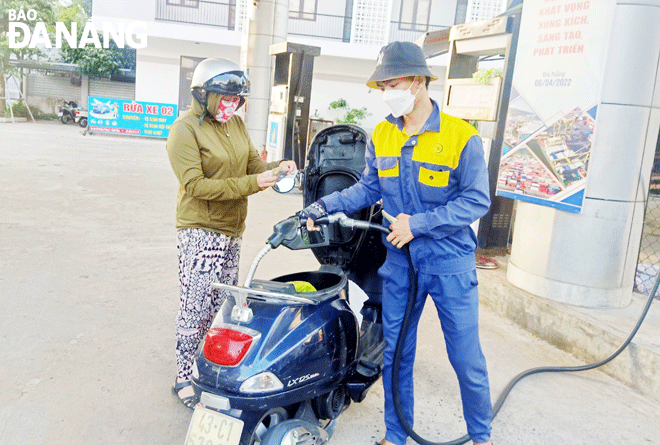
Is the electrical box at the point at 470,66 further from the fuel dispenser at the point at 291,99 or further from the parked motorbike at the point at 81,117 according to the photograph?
the parked motorbike at the point at 81,117

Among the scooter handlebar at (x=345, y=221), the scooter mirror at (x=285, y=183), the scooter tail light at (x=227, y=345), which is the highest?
the scooter mirror at (x=285, y=183)

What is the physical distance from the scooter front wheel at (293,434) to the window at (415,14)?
25.7 meters

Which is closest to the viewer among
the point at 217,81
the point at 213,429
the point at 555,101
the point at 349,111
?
the point at 213,429

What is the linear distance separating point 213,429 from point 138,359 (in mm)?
1763

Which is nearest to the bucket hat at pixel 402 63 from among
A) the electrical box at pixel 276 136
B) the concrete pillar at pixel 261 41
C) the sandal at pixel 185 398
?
the sandal at pixel 185 398

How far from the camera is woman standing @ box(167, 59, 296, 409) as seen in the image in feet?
9.63

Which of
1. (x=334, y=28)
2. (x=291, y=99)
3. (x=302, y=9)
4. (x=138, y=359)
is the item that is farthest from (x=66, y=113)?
(x=138, y=359)

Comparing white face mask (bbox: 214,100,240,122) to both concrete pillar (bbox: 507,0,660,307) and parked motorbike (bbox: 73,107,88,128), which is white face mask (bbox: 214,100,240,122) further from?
parked motorbike (bbox: 73,107,88,128)

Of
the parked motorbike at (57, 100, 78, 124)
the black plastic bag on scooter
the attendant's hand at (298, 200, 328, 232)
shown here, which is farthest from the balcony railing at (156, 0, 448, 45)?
the attendant's hand at (298, 200, 328, 232)

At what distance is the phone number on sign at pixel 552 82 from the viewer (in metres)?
4.40

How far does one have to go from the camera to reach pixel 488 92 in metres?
5.67

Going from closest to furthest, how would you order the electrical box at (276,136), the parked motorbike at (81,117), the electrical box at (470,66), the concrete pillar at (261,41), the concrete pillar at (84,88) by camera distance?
the electrical box at (470,66)
the electrical box at (276,136)
the concrete pillar at (261,41)
the parked motorbike at (81,117)
the concrete pillar at (84,88)

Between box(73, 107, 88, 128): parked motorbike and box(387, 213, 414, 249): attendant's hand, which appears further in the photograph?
box(73, 107, 88, 128): parked motorbike

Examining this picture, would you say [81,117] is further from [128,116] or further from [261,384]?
[261,384]
